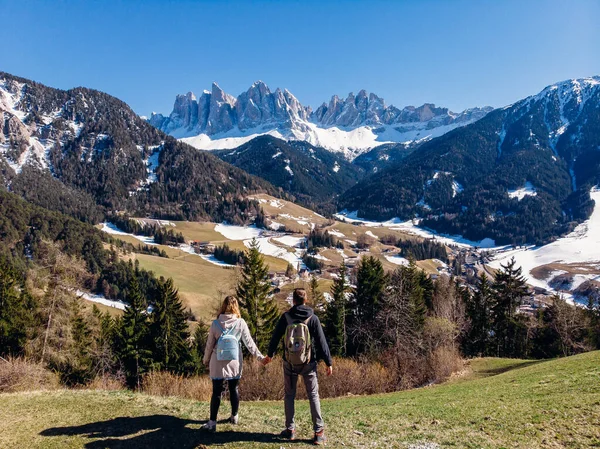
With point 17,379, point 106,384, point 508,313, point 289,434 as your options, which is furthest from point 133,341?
point 508,313

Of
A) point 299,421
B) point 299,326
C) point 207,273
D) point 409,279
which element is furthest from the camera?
point 207,273

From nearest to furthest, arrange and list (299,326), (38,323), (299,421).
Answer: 1. (299,326)
2. (299,421)
3. (38,323)

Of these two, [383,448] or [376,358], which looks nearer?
[383,448]

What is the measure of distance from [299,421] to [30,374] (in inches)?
747

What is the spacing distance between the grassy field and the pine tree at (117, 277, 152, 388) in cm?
3459

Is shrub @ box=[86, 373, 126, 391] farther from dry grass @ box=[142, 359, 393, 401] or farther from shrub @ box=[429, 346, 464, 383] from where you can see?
shrub @ box=[429, 346, 464, 383]

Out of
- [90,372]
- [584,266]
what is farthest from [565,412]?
[584,266]

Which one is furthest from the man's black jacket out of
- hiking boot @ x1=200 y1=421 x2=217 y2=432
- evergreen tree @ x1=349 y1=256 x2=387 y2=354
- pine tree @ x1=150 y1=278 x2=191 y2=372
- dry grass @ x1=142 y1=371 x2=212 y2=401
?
evergreen tree @ x1=349 y1=256 x2=387 y2=354

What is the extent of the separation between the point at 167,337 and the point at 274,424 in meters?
41.0

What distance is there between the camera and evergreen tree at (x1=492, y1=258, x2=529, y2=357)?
5175 centimetres

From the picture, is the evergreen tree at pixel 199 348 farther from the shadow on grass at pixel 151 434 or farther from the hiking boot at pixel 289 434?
the hiking boot at pixel 289 434

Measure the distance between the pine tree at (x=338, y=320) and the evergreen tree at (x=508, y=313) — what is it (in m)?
23.7

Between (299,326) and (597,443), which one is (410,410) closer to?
(597,443)

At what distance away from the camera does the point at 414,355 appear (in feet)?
115
